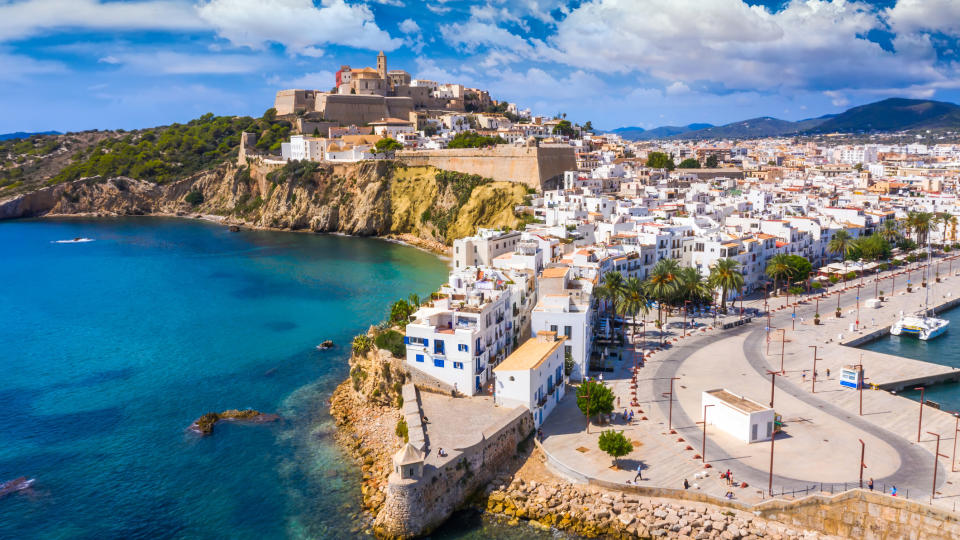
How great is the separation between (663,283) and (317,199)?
64.9 meters

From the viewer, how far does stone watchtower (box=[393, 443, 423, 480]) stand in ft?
68.5

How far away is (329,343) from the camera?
40312 mm

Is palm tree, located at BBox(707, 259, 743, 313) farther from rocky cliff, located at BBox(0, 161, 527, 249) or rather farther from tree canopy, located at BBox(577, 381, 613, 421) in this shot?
rocky cliff, located at BBox(0, 161, 527, 249)

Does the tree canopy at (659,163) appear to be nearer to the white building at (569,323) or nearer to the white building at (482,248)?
the white building at (482,248)

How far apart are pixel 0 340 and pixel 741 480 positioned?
4721 cm

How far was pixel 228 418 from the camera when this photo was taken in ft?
99.6

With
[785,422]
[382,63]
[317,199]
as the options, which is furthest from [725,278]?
[382,63]

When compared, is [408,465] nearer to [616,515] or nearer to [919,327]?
[616,515]

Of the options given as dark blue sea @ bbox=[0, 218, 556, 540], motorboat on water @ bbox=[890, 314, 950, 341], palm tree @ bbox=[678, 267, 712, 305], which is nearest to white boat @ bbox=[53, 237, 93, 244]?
dark blue sea @ bbox=[0, 218, 556, 540]

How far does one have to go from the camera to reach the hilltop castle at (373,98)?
11306 cm

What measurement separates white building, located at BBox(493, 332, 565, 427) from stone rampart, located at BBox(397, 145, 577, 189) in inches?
1861

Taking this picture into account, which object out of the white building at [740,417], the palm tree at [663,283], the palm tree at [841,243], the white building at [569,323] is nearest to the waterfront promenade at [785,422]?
the white building at [740,417]

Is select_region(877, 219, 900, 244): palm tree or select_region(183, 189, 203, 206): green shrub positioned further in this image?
select_region(183, 189, 203, 206): green shrub

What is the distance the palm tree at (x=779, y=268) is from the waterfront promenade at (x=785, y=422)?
8732 millimetres
